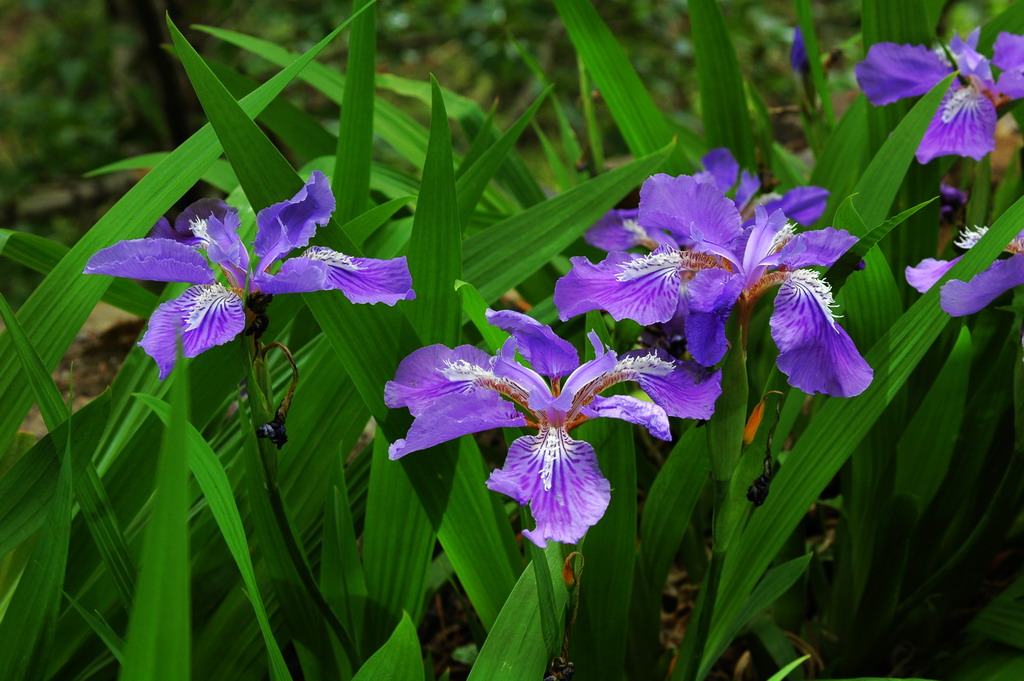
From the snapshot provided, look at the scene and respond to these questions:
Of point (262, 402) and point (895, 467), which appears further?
point (895, 467)

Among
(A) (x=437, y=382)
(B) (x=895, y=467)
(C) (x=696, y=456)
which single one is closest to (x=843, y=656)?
(B) (x=895, y=467)

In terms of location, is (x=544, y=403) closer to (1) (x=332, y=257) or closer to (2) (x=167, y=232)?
(1) (x=332, y=257)

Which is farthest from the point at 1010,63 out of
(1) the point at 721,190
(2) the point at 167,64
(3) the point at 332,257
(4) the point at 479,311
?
(2) the point at 167,64

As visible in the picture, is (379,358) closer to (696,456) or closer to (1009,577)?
(696,456)

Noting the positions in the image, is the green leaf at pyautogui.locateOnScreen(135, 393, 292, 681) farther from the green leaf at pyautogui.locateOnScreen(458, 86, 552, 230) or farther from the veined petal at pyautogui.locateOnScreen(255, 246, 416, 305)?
the green leaf at pyautogui.locateOnScreen(458, 86, 552, 230)

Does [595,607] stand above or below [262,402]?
below

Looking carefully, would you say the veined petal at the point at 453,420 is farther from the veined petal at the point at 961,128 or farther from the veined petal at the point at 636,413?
the veined petal at the point at 961,128

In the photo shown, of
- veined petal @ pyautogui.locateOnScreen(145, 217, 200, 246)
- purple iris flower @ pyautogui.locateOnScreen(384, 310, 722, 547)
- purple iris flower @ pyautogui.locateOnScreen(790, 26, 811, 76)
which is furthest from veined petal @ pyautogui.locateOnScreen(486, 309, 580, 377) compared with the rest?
purple iris flower @ pyautogui.locateOnScreen(790, 26, 811, 76)
